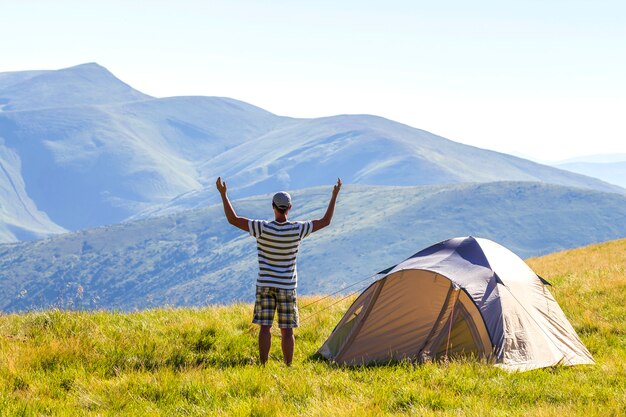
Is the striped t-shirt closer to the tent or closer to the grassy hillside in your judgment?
the grassy hillside

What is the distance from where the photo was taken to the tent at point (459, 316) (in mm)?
10109

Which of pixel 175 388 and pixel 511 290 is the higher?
pixel 511 290

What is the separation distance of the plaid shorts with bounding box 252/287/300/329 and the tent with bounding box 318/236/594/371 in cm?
148

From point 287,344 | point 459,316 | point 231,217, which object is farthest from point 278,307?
point 459,316

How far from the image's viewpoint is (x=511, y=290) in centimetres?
1066

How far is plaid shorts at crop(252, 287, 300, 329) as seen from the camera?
931 centimetres

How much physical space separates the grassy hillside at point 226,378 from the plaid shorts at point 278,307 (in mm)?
603

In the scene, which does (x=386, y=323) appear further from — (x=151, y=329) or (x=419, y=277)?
(x=151, y=329)

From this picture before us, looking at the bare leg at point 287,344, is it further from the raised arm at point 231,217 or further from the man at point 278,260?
the raised arm at point 231,217

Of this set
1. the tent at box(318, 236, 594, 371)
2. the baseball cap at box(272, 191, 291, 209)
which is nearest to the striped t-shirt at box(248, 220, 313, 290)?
the baseball cap at box(272, 191, 291, 209)

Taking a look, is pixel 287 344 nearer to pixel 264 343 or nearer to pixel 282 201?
pixel 264 343

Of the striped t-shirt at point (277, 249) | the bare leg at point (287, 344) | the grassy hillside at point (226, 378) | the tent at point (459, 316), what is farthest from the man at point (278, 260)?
the tent at point (459, 316)

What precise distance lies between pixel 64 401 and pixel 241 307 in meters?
6.89

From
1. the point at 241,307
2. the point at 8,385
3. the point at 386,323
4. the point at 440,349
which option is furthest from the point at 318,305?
the point at 8,385
